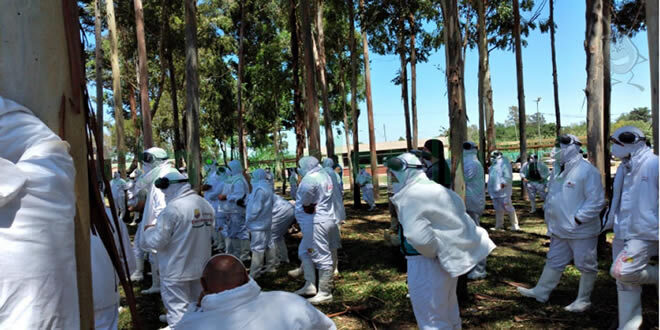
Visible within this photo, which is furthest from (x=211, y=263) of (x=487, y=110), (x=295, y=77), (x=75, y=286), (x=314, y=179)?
(x=487, y=110)

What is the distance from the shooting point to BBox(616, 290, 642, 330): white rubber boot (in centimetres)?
436

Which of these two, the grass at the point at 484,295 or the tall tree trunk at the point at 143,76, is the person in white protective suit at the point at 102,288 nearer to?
the grass at the point at 484,295

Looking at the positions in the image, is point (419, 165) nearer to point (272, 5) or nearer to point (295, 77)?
point (295, 77)

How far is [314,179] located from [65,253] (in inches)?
216

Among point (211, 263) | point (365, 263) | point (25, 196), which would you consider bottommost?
point (365, 263)

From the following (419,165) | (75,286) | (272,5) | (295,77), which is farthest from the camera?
(272,5)

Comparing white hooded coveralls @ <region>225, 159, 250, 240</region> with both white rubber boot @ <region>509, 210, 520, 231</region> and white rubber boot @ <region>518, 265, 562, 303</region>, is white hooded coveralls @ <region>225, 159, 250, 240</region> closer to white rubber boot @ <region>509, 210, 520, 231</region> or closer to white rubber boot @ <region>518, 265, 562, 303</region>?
white rubber boot @ <region>518, 265, 562, 303</region>

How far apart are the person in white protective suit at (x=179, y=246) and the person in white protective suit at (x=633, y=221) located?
430 cm

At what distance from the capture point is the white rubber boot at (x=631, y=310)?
14.3 ft

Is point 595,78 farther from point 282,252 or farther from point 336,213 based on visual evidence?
point 282,252

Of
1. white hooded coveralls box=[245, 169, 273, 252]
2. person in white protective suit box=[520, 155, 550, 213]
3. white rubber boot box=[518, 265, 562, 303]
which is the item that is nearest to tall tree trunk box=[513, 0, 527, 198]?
person in white protective suit box=[520, 155, 550, 213]

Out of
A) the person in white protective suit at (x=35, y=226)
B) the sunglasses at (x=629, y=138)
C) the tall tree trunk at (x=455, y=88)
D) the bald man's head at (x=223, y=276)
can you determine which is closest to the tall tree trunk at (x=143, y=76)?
the tall tree trunk at (x=455, y=88)

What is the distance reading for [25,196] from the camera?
1348 mm

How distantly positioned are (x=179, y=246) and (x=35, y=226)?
3.62 m
